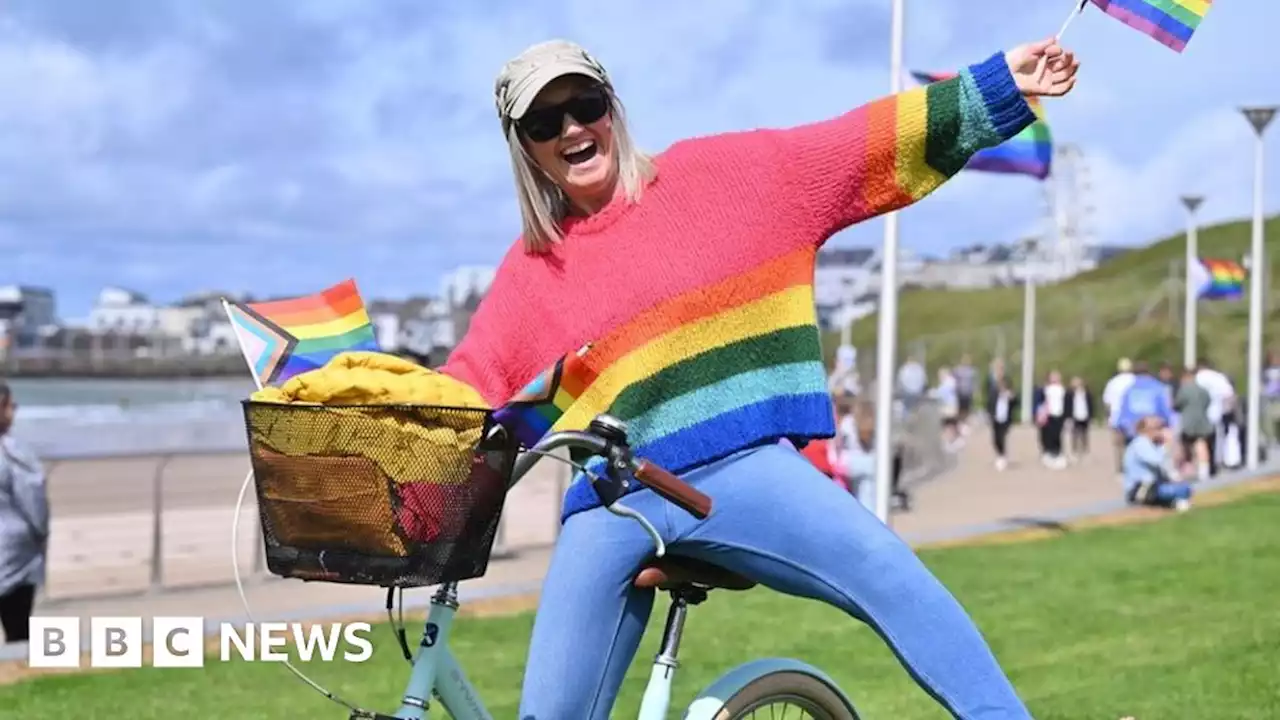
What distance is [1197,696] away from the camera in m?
7.47

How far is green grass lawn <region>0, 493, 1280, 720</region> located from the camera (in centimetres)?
756

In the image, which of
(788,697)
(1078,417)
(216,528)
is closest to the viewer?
(788,697)

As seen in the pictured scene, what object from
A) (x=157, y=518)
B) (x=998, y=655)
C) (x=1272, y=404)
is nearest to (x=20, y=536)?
(x=157, y=518)

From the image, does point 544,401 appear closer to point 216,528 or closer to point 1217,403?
point 216,528

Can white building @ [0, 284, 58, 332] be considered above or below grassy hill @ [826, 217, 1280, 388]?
above

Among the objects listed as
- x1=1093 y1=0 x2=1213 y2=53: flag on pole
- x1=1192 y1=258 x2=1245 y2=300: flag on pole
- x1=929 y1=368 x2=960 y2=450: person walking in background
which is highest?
x1=1192 y1=258 x2=1245 y2=300: flag on pole

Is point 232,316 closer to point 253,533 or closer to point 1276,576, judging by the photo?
point 1276,576

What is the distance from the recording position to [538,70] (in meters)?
3.58

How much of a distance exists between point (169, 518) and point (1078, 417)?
1548cm

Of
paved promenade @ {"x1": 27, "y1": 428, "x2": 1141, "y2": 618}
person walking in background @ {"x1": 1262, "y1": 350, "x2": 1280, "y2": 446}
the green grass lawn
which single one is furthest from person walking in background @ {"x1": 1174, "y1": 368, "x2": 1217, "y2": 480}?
the green grass lawn

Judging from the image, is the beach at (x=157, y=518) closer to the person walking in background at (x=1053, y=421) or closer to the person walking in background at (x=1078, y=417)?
the person walking in background at (x=1053, y=421)

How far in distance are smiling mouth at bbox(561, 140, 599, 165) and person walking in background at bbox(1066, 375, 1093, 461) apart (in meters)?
25.3

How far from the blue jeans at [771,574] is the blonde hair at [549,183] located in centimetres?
57

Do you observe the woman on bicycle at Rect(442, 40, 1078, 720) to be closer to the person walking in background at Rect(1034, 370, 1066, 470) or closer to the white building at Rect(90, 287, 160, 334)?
the person walking in background at Rect(1034, 370, 1066, 470)
